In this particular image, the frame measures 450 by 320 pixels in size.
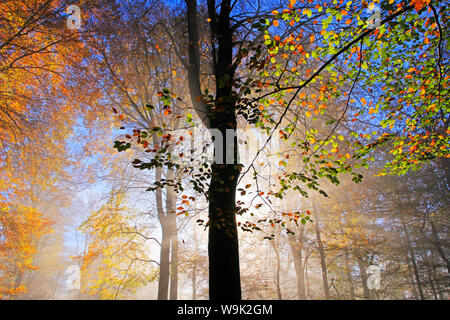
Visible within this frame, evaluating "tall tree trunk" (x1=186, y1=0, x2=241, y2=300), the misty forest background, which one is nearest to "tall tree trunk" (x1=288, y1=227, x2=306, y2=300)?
the misty forest background

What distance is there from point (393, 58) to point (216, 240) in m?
5.20

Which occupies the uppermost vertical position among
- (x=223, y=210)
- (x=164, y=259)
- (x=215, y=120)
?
(x=215, y=120)

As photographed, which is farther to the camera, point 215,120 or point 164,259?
point 164,259

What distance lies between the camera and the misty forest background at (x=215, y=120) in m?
3.38

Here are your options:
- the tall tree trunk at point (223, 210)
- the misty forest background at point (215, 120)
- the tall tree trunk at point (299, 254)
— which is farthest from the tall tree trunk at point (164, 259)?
the tall tree trunk at point (299, 254)

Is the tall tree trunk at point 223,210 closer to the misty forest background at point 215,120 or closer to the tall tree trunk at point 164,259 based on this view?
the misty forest background at point 215,120

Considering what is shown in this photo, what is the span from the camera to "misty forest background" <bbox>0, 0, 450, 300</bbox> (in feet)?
11.1

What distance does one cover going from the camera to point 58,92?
9.56m

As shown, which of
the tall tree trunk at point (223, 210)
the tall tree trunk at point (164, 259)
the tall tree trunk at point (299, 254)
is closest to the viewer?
the tall tree trunk at point (223, 210)

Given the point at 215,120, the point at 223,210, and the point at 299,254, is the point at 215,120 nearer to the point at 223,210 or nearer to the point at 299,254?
the point at 223,210

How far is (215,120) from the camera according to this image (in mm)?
3408

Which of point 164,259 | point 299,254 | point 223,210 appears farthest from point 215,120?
point 299,254
